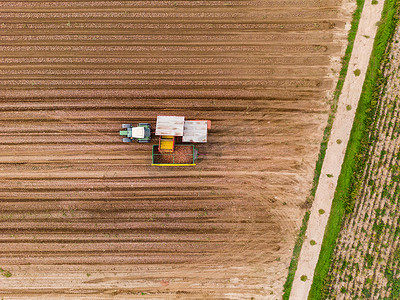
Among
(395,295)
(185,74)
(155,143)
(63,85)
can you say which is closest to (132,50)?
(185,74)

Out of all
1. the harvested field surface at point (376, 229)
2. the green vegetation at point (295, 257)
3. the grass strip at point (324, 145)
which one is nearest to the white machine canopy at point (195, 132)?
the grass strip at point (324, 145)

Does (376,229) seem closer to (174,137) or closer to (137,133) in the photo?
(174,137)

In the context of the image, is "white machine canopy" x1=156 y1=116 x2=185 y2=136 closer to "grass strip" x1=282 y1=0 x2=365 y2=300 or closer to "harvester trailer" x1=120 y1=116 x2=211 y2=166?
"harvester trailer" x1=120 y1=116 x2=211 y2=166

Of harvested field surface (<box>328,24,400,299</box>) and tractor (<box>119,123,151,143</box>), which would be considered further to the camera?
harvested field surface (<box>328,24,400,299</box>)

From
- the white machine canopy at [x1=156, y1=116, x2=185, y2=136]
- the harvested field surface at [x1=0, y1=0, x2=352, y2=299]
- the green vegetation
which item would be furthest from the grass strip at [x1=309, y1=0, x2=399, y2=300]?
the white machine canopy at [x1=156, y1=116, x2=185, y2=136]

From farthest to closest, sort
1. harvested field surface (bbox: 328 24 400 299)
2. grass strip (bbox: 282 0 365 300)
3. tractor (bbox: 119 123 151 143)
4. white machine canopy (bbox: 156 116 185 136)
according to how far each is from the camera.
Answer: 1. grass strip (bbox: 282 0 365 300)
2. harvested field surface (bbox: 328 24 400 299)
3. tractor (bbox: 119 123 151 143)
4. white machine canopy (bbox: 156 116 185 136)

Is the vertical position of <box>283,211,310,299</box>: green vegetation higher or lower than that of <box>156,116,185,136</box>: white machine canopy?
lower

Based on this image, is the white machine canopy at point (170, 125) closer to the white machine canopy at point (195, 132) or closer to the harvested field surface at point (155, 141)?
the white machine canopy at point (195, 132)
